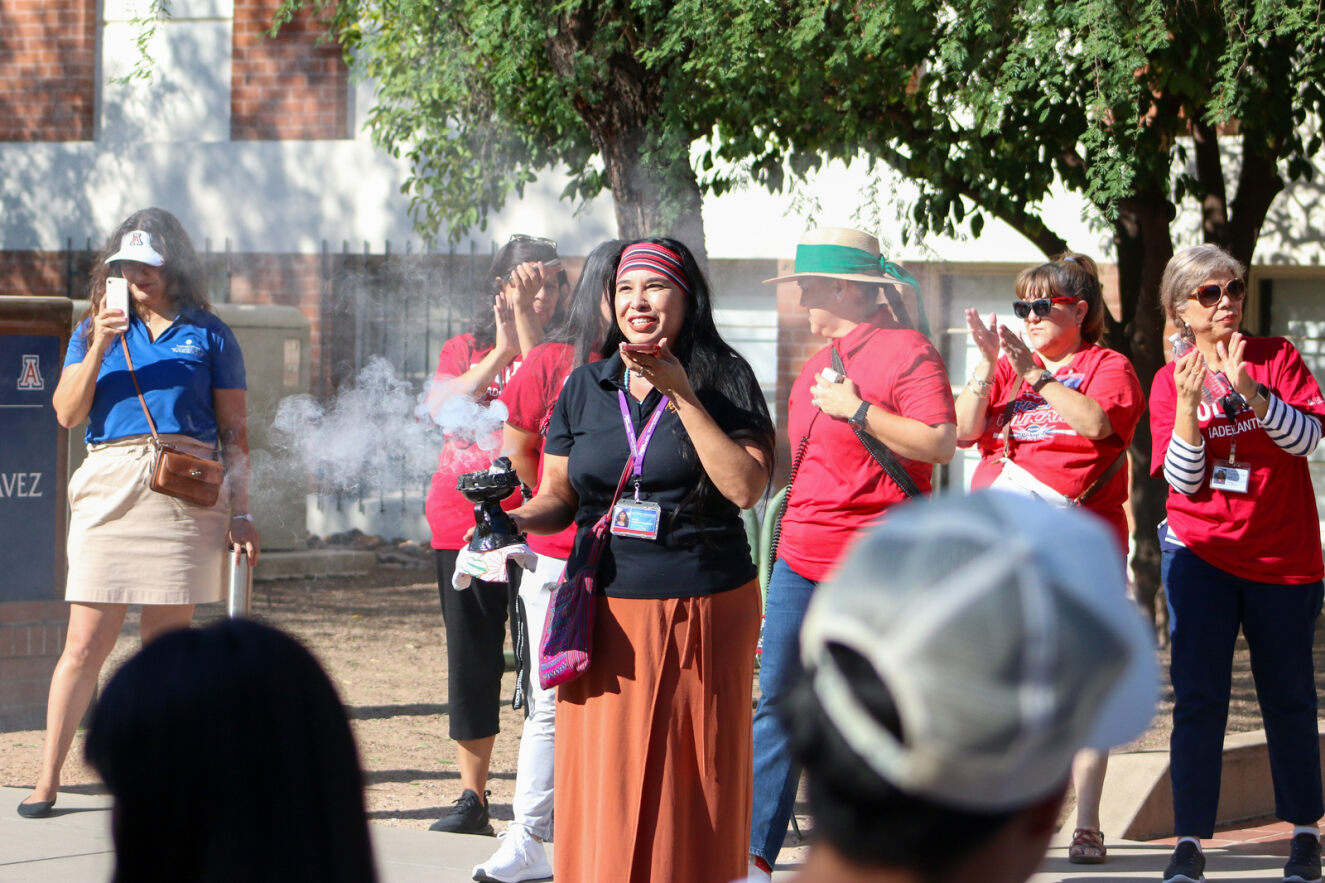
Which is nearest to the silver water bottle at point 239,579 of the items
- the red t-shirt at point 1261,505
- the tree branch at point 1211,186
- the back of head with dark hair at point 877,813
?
the red t-shirt at point 1261,505

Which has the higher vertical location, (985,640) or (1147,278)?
(1147,278)

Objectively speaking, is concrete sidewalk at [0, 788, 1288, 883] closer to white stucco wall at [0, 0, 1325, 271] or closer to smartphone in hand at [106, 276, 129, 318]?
smartphone in hand at [106, 276, 129, 318]

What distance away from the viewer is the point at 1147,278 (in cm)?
825

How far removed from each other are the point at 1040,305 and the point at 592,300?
149 centimetres

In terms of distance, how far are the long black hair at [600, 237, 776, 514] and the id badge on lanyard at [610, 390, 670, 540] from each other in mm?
85

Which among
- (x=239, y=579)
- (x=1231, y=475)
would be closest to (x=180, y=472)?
(x=239, y=579)

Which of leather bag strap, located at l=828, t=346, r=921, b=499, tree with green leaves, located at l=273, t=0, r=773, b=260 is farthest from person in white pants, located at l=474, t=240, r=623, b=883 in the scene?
tree with green leaves, located at l=273, t=0, r=773, b=260

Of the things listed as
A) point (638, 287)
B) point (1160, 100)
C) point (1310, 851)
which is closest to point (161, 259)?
point (638, 287)

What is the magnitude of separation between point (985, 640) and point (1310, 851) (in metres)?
3.91

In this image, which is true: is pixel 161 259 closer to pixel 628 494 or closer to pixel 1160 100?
pixel 628 494

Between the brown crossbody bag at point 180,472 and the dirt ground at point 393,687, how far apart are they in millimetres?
486

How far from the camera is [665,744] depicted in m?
3.32

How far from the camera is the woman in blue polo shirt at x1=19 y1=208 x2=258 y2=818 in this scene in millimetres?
4770

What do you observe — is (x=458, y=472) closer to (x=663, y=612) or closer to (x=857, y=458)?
(x=857, y=458)
